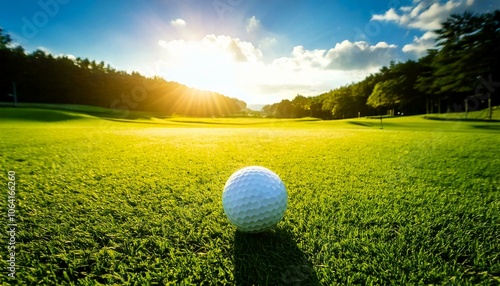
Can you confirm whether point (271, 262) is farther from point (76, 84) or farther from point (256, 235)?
point (76, 84)

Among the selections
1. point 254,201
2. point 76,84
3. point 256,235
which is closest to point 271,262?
point 256,235

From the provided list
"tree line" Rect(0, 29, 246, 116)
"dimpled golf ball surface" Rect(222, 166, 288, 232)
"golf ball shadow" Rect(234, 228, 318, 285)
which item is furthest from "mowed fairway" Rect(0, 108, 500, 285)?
"tree line" Rect(0, 29, 246, 116)

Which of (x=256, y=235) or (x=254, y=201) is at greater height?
(x=254, y=201)

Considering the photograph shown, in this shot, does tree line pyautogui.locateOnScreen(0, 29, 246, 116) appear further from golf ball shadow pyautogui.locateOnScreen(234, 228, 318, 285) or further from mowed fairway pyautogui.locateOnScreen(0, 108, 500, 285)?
golf ball shadow pyautogui.locateOnScreen(234, 228, 318, 285)

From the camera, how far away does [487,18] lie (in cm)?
2880

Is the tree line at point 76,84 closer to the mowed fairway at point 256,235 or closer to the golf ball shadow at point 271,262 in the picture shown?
the mowed fairway at point 256,235

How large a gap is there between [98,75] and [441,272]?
2742 inches

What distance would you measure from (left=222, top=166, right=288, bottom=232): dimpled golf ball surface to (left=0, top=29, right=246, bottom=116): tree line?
5384cm

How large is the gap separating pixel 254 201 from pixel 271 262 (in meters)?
0.53

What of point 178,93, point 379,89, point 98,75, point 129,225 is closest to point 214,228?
point 129,225

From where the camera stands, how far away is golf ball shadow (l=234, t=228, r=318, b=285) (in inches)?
58.7

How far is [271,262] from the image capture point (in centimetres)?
164

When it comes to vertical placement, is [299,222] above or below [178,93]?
below

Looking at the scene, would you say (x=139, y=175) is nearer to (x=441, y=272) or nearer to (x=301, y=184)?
(x=301, y=184)
